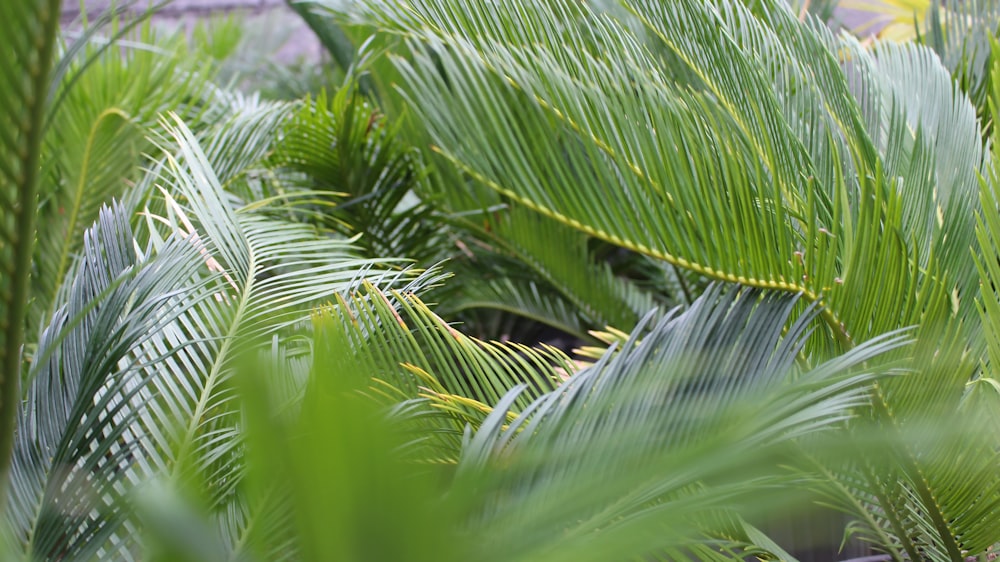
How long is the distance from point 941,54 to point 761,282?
4.07 feet

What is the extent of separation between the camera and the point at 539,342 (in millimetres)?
984

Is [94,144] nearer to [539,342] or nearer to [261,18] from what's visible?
[539,342]

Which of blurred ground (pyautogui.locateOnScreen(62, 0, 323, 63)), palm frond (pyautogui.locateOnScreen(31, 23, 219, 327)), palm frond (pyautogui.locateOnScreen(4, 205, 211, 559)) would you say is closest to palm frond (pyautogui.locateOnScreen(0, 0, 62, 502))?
palm frond (pyautogui.locateOnScreen(4, 205, 211, 559))

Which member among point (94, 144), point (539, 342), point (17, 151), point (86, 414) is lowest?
point (539, 342)

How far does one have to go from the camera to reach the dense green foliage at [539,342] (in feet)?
1.32

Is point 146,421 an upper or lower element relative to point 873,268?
upper

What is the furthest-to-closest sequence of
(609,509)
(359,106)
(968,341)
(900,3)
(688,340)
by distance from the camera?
(900,3), (359,106), (968,341), (688,340), (609,509)

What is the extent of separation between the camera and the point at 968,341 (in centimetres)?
94

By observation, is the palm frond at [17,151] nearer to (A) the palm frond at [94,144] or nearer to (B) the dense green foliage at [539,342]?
(B) the dense green foliage at [539,342]

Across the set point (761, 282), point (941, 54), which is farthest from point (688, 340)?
point (941, 54)

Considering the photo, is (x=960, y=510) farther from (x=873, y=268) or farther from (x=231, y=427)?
(x=231, y=427)

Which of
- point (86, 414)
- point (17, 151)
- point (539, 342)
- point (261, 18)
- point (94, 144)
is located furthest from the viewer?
point (261, 18)

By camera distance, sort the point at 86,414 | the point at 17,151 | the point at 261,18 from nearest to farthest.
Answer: the point at 17,151, the point at 86,414, the point at 261,18

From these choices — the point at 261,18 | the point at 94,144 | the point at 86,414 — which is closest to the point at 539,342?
the point at 86,414
